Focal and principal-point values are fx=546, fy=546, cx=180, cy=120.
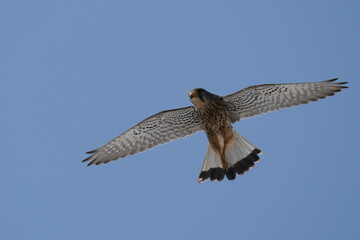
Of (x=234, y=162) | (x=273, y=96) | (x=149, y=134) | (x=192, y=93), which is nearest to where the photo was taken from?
(x=192, y=93)

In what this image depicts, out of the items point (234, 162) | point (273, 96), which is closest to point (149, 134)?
point (234, 162)

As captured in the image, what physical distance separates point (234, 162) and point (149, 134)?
61.8 inches

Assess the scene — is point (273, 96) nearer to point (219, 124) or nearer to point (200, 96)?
point (219, 124)

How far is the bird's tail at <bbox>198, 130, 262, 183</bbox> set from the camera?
9250 millimetres

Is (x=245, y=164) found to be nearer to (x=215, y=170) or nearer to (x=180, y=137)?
(x=215, y=170)

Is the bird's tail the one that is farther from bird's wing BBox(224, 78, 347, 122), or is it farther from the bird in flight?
bird's wing BBox(224, 78, 347, 122)

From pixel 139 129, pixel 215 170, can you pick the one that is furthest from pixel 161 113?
pixel 215 170

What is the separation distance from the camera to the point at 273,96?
909 centimetres

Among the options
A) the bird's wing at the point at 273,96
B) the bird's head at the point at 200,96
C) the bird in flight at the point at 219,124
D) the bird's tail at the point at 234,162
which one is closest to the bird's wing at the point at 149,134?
the bird in flight at the point at 219,124

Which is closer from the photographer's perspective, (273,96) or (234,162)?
(273,96)

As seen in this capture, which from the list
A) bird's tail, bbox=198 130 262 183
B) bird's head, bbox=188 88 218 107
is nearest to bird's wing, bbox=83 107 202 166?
bird's head, bbox=188 88 218 107

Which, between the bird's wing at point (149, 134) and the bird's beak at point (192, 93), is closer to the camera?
the bird's beak at point (192, 93)

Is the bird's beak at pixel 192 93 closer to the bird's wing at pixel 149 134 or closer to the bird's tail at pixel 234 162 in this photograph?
the bird's wing at pixel 149 134

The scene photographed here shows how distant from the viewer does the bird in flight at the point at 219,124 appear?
8930 mm
